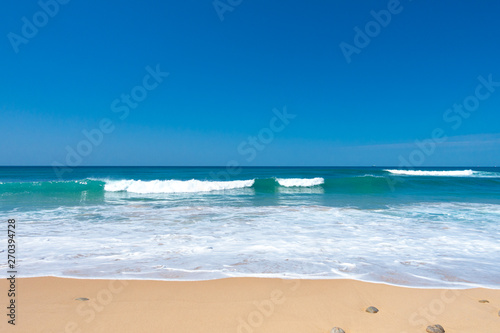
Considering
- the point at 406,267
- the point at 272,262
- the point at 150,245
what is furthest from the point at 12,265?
the point at 406,267

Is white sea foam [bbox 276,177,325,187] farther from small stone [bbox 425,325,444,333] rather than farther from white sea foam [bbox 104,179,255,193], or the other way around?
small stone [bbox 425,325,444,333]

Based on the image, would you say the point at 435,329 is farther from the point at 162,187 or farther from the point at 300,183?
the point at 300,183

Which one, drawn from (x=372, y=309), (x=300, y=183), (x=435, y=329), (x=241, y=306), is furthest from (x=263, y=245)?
(x=300, y=183)

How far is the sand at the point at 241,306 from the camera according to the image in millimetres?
2760

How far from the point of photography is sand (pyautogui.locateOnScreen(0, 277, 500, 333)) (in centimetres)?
276

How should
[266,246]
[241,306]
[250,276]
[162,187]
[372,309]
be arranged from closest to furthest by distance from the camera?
[372,309] → [241,306] → [250,276] → [266,246] → [162,187]

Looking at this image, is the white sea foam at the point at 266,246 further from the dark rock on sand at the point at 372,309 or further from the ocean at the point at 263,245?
the dark rock on sand at the point at 372,309

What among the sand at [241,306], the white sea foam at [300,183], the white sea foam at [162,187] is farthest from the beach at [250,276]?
the white sea foam at [300,183]

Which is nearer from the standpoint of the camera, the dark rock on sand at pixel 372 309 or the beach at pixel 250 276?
the beach at pixel 250 276

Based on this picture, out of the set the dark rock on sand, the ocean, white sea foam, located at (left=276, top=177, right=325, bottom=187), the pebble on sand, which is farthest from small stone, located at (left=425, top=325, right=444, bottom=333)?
white sea foam, located at (left=276, top=177, right=325, bottom=187)

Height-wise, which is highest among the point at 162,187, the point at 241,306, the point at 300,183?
the point at 300,183

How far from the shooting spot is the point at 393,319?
2.91 m

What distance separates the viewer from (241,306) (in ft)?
10.4

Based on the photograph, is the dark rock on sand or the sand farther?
the dark rock on sand
